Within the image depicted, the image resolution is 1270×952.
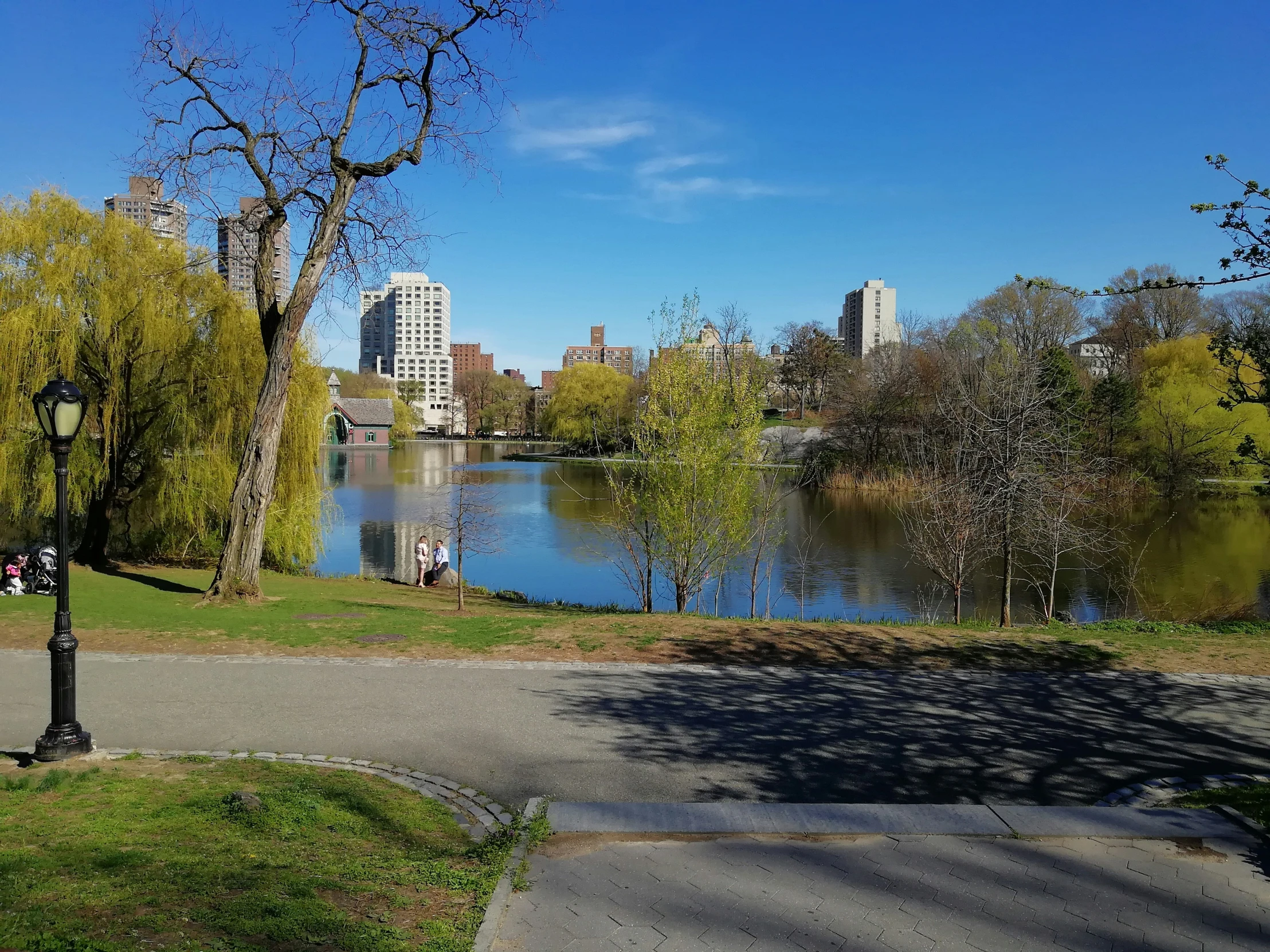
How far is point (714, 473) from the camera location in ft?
54.3

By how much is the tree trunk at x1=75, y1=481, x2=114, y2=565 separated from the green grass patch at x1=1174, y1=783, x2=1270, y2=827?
19.9m

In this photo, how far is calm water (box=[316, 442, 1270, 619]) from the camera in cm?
2070

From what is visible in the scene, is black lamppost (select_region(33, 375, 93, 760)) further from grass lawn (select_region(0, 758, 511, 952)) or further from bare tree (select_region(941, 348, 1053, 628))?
bare tree (select_region(941, 348, 1053, 628))

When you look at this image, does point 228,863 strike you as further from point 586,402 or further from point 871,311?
point 871,311

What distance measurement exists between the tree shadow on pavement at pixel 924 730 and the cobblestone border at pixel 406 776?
1.46m

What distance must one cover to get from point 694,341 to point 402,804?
13266mm

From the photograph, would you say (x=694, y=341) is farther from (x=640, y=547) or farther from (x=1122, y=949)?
(x=1122, y=949)

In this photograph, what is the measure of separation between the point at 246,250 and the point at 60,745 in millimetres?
11519

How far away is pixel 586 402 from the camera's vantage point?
268 feet

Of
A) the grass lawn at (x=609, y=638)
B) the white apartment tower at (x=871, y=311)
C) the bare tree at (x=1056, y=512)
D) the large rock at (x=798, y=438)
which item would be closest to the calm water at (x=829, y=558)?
the bare tree at (x=1056, y=512)

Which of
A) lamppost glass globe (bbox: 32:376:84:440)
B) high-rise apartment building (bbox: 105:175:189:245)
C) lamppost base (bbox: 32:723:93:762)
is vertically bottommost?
lamppost base (bbox: 32:723:93:762)

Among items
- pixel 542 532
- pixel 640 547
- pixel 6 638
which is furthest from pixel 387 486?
pixel 6 638

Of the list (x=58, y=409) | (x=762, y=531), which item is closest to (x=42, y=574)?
(x=58, y=409)

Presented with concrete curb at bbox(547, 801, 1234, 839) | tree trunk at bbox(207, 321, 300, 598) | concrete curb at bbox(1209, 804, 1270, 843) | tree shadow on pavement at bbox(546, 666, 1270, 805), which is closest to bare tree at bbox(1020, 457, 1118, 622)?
tree shadow on pavement at bbox(546, 666, 1270, 805)
